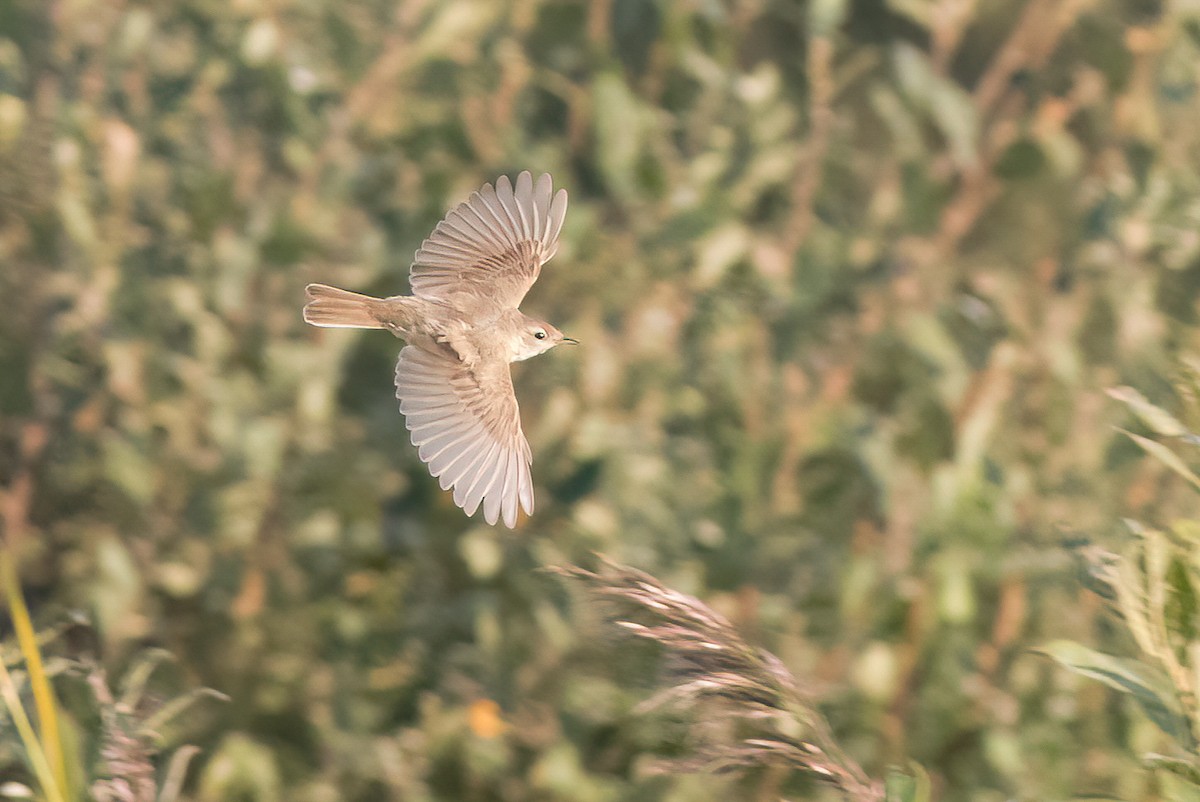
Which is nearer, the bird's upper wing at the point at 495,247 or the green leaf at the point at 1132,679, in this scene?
the green leaf at the point at 1132,679

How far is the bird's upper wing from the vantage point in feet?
3.55

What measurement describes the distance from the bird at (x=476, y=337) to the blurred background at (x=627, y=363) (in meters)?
0.44

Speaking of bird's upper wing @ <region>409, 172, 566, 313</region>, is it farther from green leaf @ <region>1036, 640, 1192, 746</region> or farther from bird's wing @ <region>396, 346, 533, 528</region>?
green leaf @ <region>1036, 640, 1192, 746</region>

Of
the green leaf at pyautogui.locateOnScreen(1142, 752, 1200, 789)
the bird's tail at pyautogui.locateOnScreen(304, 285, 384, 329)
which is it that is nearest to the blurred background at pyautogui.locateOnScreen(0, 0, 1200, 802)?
the bird's tail at pyautogui.locateOnScreen(304, 285, 384, 329)

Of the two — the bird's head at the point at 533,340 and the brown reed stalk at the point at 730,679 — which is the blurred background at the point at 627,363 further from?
the brown reed stalk at the point at 730,679

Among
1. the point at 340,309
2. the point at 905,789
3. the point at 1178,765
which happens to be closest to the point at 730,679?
the point at 905,789

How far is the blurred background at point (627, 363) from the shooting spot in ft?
5.14

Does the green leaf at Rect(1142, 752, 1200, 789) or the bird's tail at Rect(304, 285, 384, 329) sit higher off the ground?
the bird's tail at Rect(304, 285, 384, 329)

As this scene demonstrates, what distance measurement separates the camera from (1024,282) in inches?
64.2

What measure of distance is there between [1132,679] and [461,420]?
1.53 ft

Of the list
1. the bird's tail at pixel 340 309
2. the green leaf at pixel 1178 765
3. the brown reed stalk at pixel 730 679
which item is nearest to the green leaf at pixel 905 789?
the brown reed stalk at pixel 730 679

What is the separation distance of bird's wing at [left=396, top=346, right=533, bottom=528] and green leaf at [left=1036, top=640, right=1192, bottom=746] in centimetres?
36

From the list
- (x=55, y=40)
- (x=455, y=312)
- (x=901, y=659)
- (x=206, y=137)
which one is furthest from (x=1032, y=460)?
(x=55, y=40)

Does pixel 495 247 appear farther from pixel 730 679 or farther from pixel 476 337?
pixel 730 679
